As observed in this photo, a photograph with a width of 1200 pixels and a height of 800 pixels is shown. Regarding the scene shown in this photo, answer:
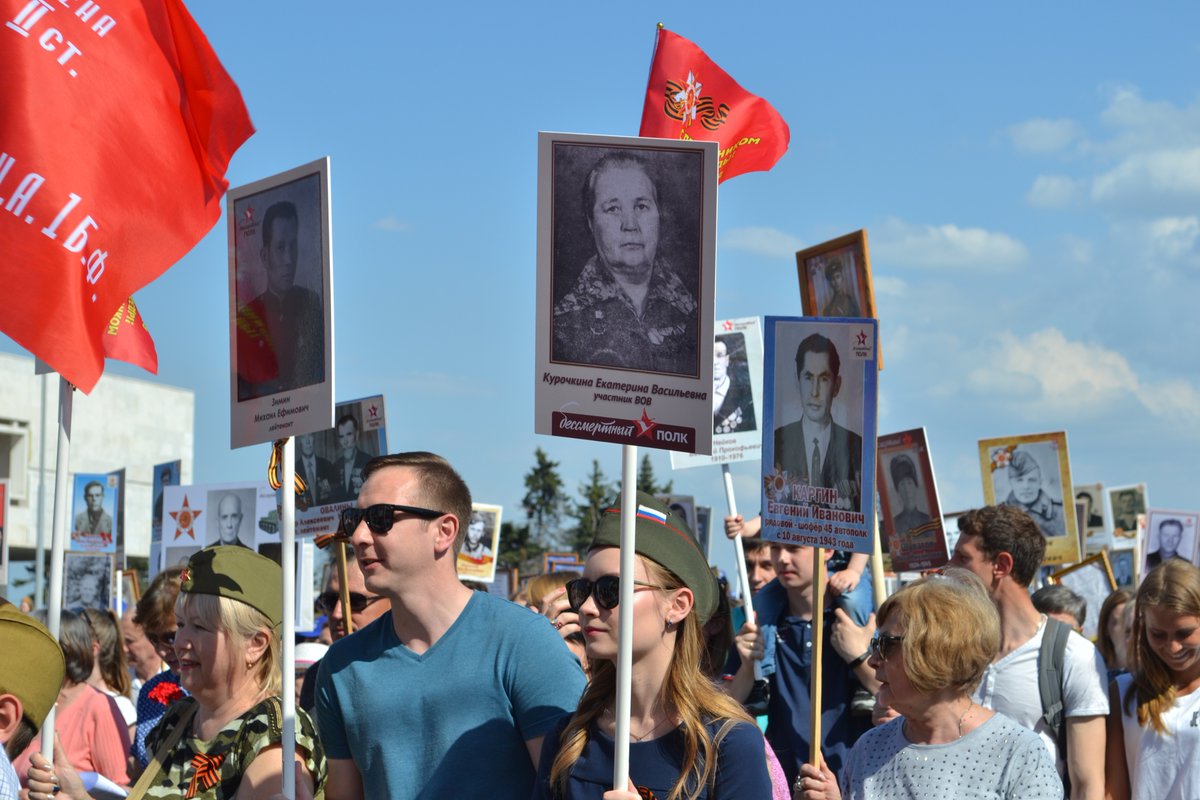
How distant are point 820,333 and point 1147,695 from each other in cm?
195

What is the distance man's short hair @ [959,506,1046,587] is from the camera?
22.2 feet

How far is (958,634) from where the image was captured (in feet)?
16.1

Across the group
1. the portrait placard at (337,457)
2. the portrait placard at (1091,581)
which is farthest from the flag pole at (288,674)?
the portrait placard at (1091,581)

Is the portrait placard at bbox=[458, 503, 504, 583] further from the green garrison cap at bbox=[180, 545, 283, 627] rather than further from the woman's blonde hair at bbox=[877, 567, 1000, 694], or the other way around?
the woman's blonde hair at bbox=[877, 567, 1000, 694]

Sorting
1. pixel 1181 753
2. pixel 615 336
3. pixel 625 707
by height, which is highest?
pixel 615 336

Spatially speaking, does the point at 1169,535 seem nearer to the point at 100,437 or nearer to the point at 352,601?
the point at 352,601

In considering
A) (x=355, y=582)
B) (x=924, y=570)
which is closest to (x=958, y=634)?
(x=355, y=582)

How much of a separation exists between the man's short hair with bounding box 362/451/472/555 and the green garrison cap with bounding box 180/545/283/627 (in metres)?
0.66

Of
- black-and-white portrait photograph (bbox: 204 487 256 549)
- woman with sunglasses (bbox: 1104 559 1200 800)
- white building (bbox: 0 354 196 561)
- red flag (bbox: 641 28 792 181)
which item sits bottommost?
woman with sunglasses (bbox: 1104 559 1200 800)

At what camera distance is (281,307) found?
5.07m

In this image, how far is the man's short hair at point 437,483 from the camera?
15.7 ft

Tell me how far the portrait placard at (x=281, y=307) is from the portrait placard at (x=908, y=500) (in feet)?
17.6

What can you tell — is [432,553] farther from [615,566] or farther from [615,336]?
[615,336]

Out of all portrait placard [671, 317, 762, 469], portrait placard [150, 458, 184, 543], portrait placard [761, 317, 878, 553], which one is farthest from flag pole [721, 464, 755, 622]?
portrait placard [150, 458, 184, 543]
